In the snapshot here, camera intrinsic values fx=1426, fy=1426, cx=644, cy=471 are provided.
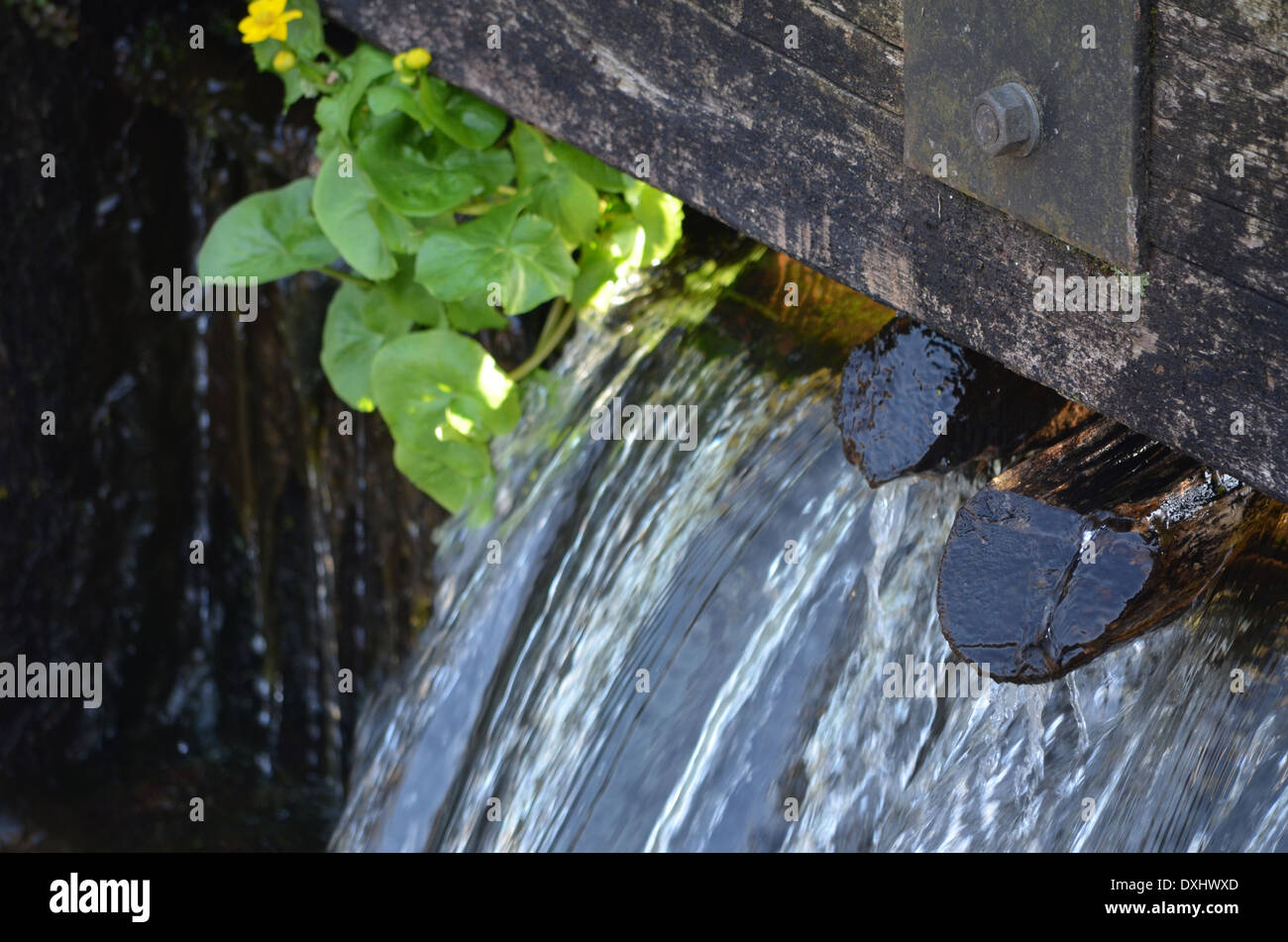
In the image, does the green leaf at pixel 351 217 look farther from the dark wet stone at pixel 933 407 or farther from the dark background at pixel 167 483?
the dark wet stone at pixel 933 407

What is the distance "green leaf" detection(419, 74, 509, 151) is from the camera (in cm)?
235

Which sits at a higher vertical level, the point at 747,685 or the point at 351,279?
the point at 351,279

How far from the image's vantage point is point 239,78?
3086 mm

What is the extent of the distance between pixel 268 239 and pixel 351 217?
→ 213 millimetres

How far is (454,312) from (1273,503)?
1434 millimetres

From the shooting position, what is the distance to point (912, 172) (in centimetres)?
162

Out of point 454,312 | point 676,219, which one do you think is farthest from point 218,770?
point 676,219

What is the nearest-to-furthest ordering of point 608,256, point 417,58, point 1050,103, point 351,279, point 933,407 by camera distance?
point 1050,103, point 933,407, point 417,58, point 608,256, point 351,279

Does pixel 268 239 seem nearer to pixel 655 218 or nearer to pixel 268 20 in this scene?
pixel 268 20

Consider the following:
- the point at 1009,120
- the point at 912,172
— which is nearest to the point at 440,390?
the point at 912,172

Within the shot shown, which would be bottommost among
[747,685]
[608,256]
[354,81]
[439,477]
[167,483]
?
[167,483]

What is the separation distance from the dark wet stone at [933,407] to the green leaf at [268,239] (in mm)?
1142

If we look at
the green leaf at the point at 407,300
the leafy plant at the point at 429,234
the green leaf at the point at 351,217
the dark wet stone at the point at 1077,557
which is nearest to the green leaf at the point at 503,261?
the leafy plant at the point at 429,234

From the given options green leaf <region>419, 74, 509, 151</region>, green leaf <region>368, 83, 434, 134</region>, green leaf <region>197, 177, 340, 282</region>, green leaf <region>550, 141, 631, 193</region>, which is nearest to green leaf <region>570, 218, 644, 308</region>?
green leaf <region>550, 141, 631, 193</region>
